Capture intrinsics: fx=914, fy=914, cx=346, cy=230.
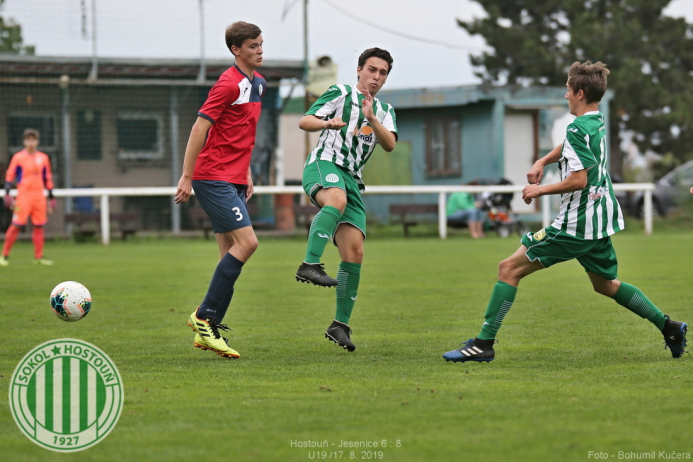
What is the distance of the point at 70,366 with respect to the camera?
5.04 metres

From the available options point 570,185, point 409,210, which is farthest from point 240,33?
point 409,210

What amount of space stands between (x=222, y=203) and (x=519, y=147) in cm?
2289

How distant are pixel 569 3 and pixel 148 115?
20054 mm

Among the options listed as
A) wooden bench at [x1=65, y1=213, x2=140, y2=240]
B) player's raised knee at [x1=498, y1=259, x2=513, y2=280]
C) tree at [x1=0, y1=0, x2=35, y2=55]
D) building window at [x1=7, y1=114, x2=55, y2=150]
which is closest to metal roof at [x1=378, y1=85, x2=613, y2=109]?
wooden bench at [x1=65, y1=213, x2=140, y2=240]

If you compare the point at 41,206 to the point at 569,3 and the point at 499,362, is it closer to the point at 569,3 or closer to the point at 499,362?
the point at 499,362

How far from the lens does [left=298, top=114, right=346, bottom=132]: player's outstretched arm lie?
5605mm

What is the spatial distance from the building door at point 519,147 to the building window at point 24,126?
43.1 feet

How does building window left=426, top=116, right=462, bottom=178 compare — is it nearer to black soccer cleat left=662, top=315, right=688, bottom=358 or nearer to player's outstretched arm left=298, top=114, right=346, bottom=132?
player's outstretched arm left=298, top=114, right=346, bottom=132

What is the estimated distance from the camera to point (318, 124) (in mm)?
5719

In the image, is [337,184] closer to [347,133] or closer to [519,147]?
[347,133]

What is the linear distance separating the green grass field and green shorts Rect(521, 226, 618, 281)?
556 millimetres

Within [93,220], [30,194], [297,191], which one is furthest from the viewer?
[93,220]

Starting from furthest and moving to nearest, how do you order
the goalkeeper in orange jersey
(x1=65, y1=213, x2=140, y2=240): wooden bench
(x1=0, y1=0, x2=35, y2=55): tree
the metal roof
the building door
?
the building door < the metal roof < (x1=0, y1=0, x2=35, y2=55): tree < (x1=65, y1=213, x2=140, y2=240): wooden bench < the goalkeeper in orange jersey

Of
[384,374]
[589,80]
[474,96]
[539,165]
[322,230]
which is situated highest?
[474,96]
